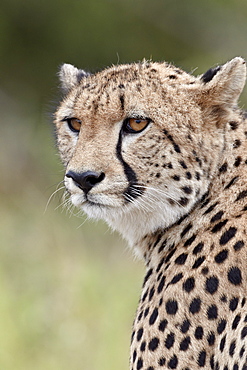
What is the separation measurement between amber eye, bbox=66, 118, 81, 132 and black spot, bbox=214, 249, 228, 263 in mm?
856

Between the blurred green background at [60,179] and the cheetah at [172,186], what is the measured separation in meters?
0.74

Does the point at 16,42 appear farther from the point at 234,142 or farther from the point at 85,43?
the point at 234,142

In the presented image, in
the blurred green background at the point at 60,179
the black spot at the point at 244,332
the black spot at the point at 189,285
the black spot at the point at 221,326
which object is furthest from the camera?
the blurred green background at the point at 60,179

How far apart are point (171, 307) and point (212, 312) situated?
0.56ft

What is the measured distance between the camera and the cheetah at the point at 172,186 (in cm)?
285

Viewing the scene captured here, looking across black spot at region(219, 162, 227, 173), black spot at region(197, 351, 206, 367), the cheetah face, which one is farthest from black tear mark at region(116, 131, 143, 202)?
black spot at region(197, 351, 206, 367)

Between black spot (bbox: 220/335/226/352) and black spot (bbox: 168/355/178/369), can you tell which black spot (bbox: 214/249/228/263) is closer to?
black spot (bbox: 220/335/226/352)

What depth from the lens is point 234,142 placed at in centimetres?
315


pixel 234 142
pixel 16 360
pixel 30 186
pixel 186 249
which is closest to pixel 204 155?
pixel 234 142

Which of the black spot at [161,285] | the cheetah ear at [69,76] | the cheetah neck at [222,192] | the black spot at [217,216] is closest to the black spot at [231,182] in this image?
the cheetah neck at [222,192]

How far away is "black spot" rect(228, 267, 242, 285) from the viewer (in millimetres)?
2775

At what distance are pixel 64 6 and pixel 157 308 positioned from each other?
896 cm

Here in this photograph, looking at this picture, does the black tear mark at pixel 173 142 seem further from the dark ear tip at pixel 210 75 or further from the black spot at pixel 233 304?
the black spot at pixel 233 304

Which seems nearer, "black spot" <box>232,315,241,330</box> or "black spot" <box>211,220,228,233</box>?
"black spot" <box>232,315,241,330</box>
